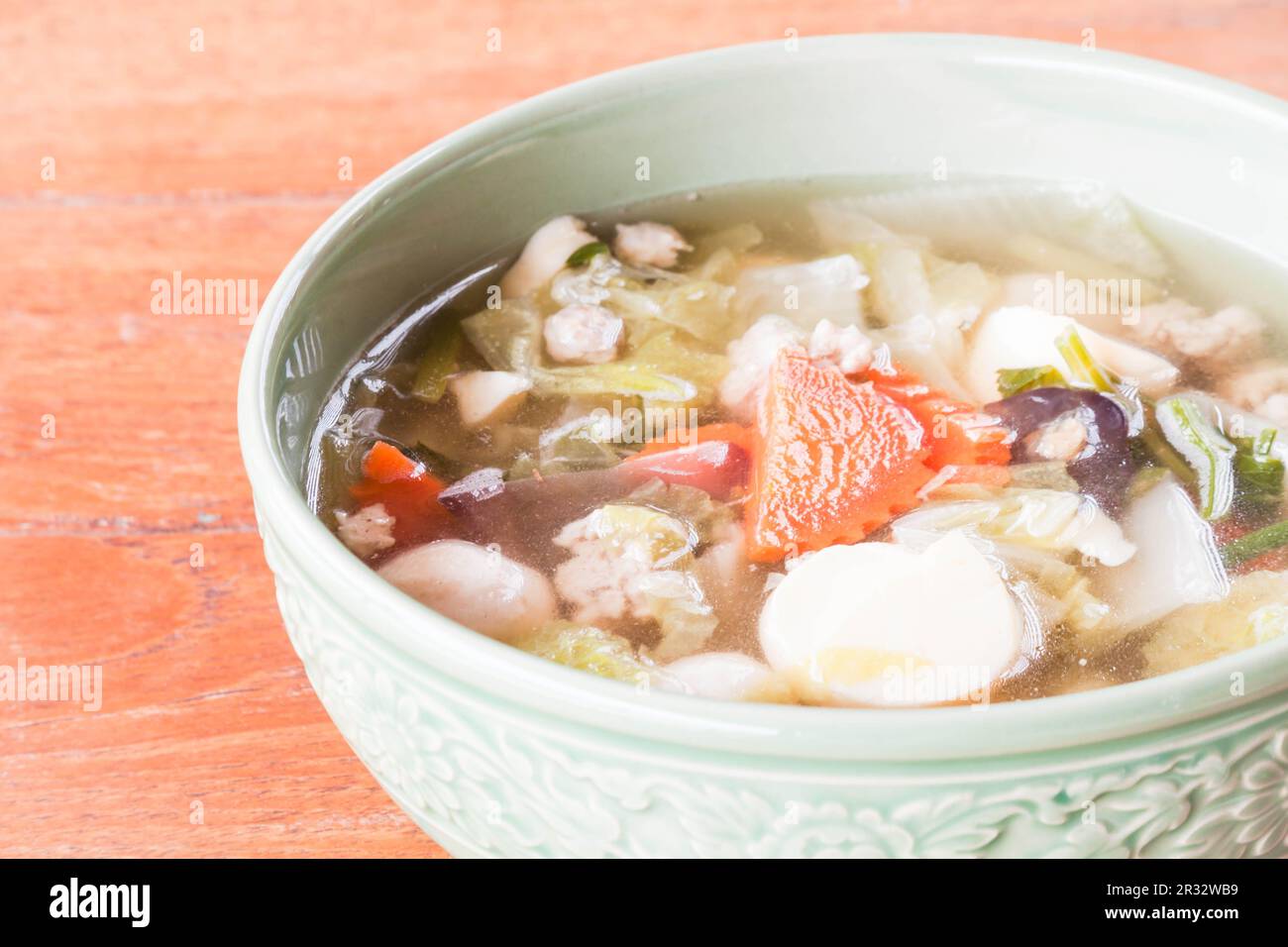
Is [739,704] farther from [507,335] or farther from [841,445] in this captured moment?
[507,335]

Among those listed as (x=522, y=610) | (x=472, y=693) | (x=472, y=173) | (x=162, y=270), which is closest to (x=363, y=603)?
(x=472, y=693)

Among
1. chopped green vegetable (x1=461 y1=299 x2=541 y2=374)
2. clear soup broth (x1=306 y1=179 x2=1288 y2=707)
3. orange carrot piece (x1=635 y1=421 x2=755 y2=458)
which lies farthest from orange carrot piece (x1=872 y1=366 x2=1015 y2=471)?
chopped green vegetable (x1=461 y1=299 x2=541 y2=374)

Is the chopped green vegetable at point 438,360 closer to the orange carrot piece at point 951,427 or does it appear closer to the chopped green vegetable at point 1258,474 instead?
the orange carrot piece at point 951,427

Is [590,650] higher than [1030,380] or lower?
lower

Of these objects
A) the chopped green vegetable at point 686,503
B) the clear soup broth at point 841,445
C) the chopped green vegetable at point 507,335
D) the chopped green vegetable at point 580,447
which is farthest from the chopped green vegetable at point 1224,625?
the chopped green vegetable at point 507,335

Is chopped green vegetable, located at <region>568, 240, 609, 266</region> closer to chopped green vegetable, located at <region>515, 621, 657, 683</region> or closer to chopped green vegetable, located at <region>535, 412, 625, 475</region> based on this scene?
chopped green vegetable, located at <region>535, 412, 625, 475</region>

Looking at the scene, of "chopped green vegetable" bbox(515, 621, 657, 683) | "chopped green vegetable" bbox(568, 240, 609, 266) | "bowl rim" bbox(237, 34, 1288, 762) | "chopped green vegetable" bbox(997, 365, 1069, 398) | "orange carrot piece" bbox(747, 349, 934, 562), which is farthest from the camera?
"chopped green vegetable" bbox(568, 240, 609, 266)

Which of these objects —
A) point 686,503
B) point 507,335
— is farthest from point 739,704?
point 507,335
